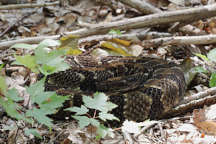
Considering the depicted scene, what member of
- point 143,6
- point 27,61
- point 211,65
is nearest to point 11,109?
point 27,61

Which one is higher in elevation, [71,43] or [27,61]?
[27,61]

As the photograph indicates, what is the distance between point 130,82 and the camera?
138 inches

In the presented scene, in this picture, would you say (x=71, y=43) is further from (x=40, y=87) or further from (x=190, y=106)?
(x=40, y=87)

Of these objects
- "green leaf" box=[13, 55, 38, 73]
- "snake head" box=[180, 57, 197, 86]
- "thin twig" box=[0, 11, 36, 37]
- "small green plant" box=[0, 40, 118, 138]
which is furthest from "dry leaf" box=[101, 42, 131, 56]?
"green leaf" box=[13, 55, 38, 73]

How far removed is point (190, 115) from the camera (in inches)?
114

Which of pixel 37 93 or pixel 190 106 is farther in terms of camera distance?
pixel 190 106

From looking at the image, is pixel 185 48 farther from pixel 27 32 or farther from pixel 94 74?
pixel 27 32

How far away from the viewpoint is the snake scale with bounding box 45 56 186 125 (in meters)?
2.94

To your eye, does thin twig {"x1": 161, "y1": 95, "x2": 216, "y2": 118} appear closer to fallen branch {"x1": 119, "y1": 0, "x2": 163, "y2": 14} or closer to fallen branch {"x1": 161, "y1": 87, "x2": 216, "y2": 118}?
fallen branch {"x1": 161, "y1": 87, "x2": 216, "y2": 118}

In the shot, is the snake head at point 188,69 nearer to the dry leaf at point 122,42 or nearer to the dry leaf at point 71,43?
the dry leaf at point 122,42

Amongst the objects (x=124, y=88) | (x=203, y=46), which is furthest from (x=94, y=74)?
(x=203, y=46)

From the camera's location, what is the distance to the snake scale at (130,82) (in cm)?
294

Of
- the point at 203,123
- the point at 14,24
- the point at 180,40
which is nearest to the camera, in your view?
the point at 203,123

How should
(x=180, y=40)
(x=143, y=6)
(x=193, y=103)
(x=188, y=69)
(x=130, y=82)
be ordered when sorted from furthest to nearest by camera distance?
(x=143, y=6) < (x=180, y=40) < (x=188, y=69) < (x=130, y=82) < (x=193, y=103)
